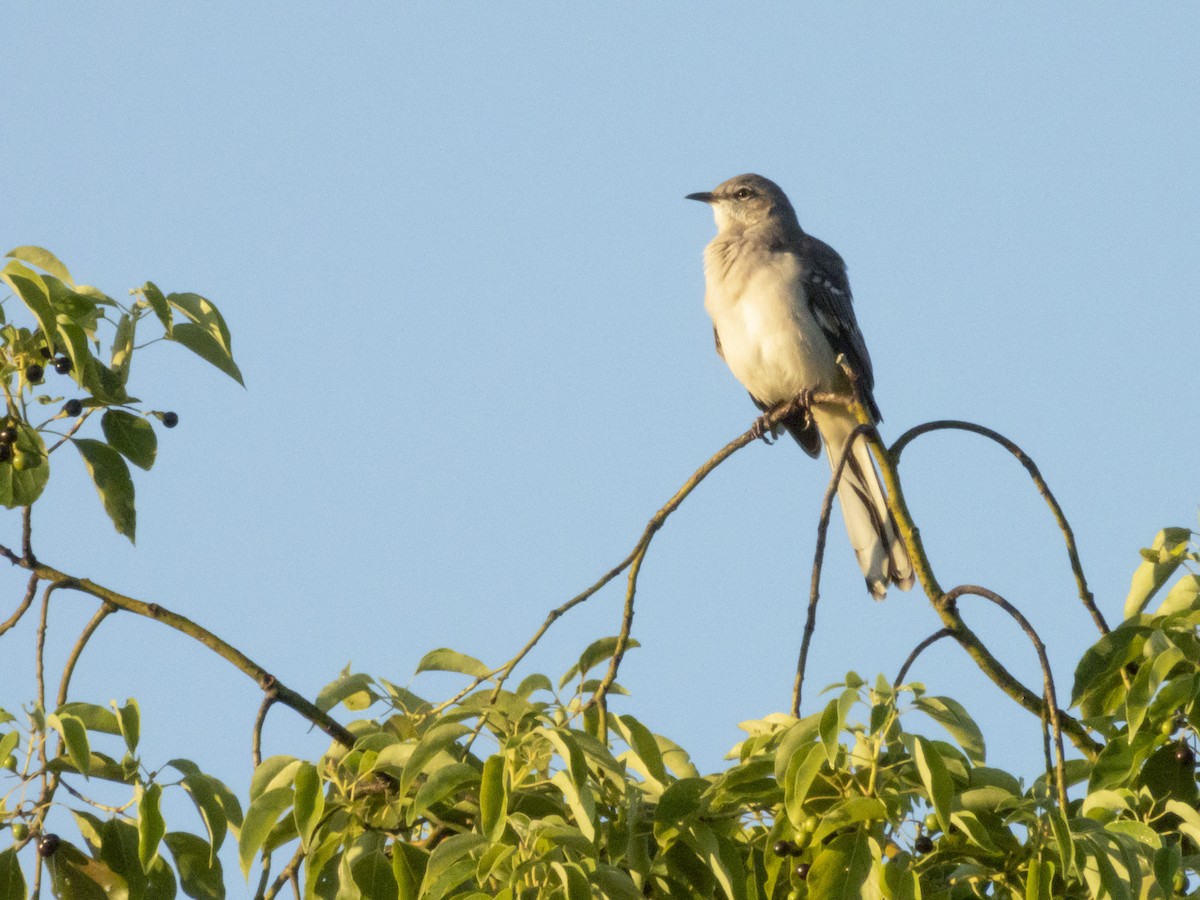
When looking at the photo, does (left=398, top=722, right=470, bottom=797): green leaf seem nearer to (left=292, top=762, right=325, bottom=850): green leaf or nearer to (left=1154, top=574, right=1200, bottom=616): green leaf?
(left=292, top=762, right=325, bottom=850): green leaf

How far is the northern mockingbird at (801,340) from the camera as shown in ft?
26.0

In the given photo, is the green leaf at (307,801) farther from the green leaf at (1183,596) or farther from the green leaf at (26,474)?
the green leaf at (1183,596)

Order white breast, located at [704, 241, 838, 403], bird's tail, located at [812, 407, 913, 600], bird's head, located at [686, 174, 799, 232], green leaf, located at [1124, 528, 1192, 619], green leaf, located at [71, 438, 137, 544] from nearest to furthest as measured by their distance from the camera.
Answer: green leaf, located at [71, 438, 137, 544]
green leaf, located at [1124, 528, 1192, 619]
bird's tail, located at [812, 407, 913, 600]
white breast, located at [704, 241, 838, 403]
bird's head, located at [686, 174, 799, 232]

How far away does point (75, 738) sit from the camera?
8.66ft

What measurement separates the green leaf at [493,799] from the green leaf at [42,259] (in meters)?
1.51

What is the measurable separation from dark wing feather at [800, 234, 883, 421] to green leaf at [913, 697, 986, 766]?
549cm

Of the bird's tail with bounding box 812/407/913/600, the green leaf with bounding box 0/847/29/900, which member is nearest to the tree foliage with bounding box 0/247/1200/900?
the green leaf with bounding box 0/847/29/900

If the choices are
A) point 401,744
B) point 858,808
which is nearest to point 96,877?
point 401,744

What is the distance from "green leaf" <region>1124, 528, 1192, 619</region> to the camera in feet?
12.5

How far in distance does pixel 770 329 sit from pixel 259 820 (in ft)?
19.0

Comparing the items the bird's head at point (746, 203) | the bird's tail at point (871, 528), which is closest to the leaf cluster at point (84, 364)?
the bird's tail at point (871, 528)

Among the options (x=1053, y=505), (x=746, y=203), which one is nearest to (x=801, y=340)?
(x=746, y=203)

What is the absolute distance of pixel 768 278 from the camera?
838 cm

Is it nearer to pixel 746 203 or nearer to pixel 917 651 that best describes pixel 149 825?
pixel 917 651
